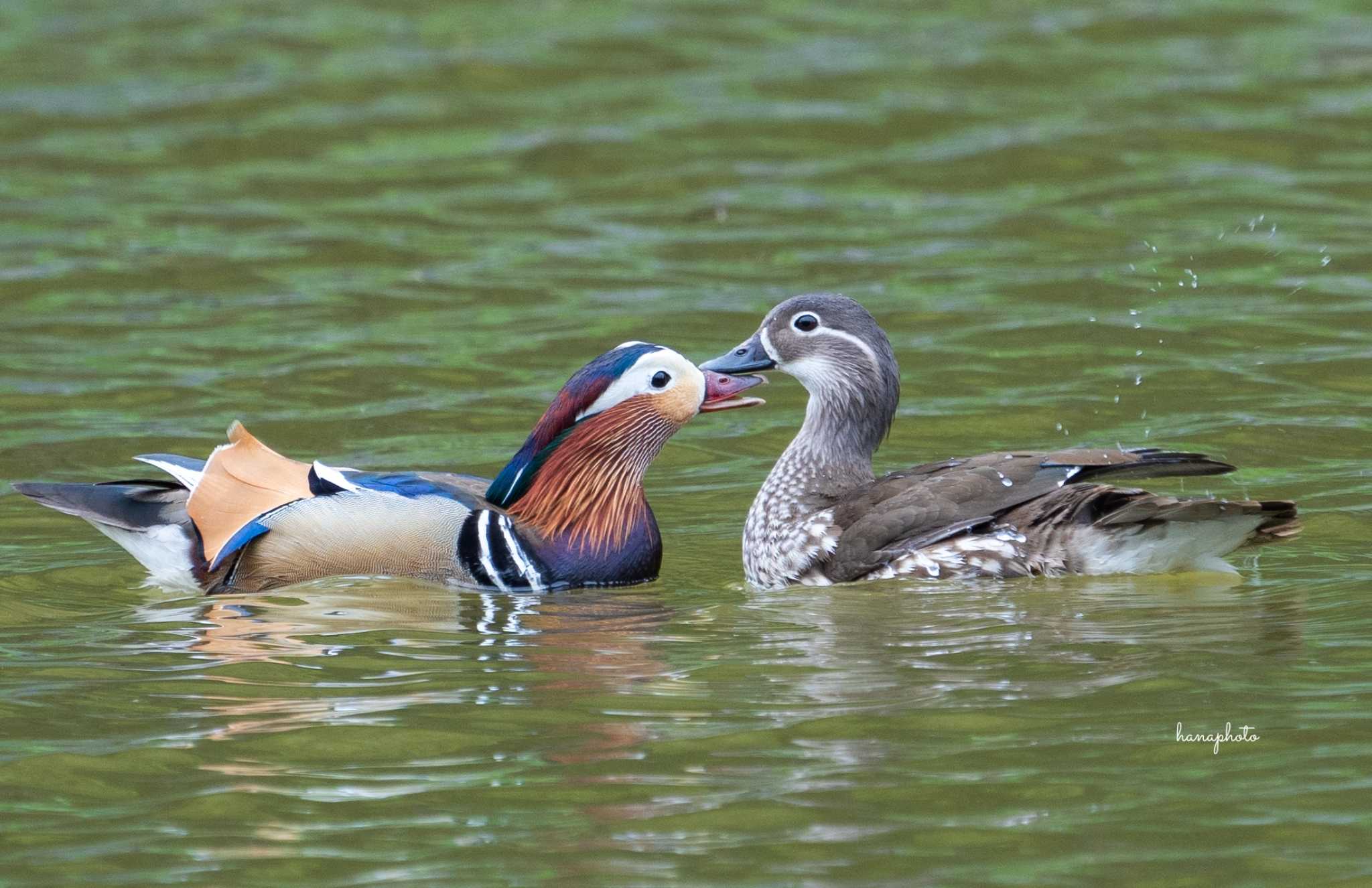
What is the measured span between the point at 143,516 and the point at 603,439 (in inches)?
72.0

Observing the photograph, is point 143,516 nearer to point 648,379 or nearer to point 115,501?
point 115,501

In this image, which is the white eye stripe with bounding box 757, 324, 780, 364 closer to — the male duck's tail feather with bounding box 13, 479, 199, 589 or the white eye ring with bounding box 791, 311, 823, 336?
the white eye ring with bounding box 791, 311, 823, 336

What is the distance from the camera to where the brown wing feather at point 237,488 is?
822 centimetres

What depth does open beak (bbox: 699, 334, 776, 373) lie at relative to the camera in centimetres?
909

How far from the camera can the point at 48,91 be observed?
685 inches

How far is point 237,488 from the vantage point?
27.3 feet

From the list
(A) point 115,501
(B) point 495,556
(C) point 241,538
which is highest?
(A) point 115,501

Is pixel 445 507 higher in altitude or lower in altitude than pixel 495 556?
higher

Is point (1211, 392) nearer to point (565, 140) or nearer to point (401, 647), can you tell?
point (401, 647)

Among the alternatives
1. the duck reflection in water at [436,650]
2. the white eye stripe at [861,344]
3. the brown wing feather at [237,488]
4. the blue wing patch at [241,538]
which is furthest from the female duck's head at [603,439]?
the blue wing patch at [241,538]

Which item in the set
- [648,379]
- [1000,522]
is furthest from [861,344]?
[1000,522]

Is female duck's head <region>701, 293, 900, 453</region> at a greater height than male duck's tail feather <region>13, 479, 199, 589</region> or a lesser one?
greater

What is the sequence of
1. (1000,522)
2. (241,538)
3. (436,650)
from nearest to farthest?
(436,650), (1000,522), (241,538)

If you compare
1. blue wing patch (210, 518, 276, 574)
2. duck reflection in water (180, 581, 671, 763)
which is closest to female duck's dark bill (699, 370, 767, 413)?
duck reflection in water (180, 581, 671, 763)
